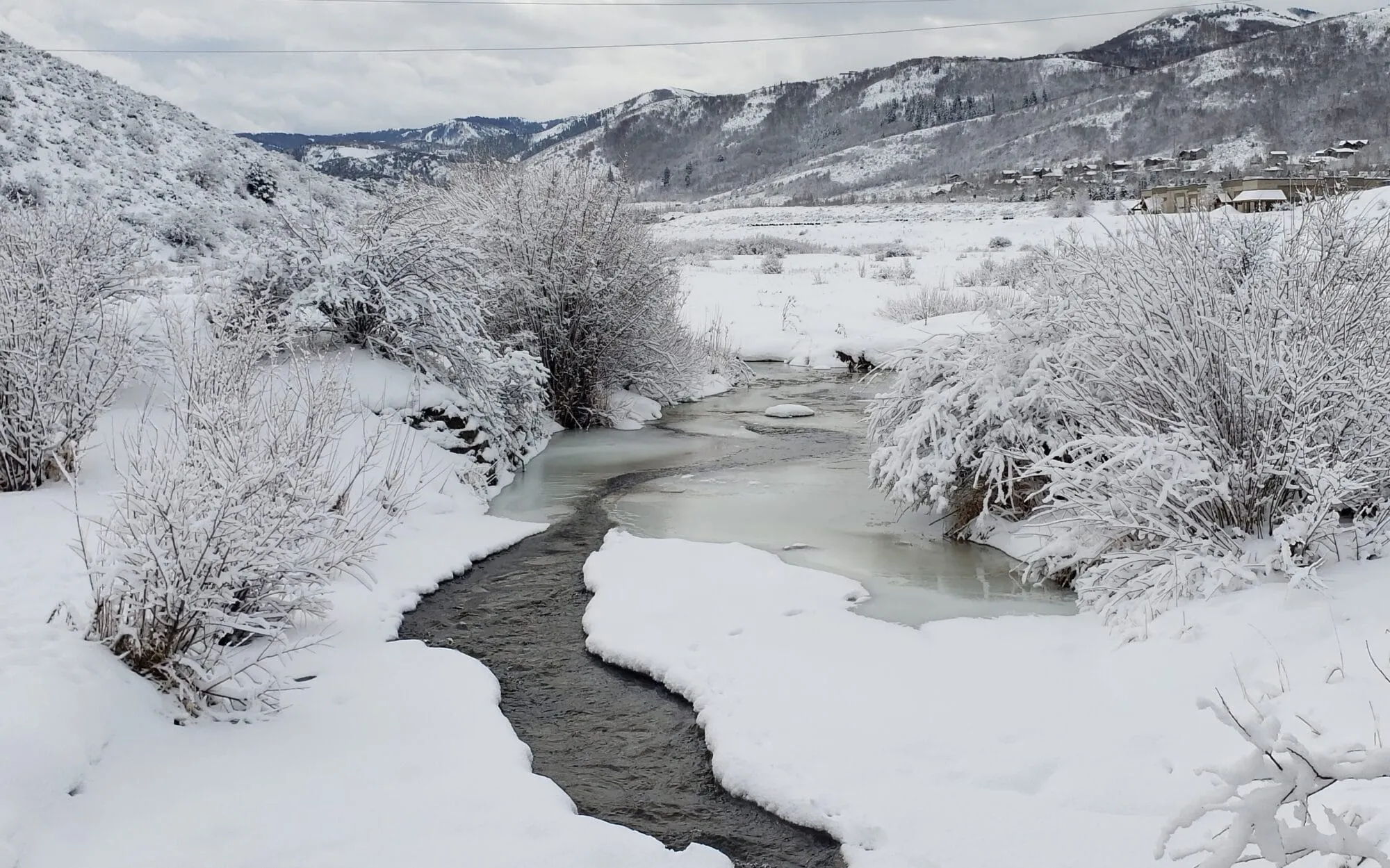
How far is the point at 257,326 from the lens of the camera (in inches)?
286

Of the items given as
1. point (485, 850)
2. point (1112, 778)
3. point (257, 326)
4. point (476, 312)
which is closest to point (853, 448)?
point (476, 312)

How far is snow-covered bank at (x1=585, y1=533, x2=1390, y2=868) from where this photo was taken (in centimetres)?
395

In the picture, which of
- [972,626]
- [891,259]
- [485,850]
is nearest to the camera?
[485,850]

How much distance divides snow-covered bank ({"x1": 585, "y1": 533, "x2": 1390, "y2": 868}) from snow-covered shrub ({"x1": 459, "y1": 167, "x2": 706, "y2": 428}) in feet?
27.1

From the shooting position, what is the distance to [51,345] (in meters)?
7.50

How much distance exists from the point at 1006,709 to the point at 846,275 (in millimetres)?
26865

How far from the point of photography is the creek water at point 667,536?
4570mm

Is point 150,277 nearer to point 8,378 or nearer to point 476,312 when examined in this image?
point 476,312

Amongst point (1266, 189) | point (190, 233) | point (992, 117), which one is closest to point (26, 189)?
point (190, 233)

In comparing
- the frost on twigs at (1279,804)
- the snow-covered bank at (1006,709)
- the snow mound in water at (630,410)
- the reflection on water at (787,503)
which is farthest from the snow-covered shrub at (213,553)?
the snow mound in water at (630,410)

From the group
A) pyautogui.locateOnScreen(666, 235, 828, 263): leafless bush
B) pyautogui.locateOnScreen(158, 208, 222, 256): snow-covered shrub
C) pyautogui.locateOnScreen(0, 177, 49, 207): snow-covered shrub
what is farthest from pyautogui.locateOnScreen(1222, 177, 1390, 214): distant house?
pyautogui.locateOnScreen(0, 177, 49, 207): snow-covered shrub

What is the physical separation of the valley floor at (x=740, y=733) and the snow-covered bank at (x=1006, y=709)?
1cm

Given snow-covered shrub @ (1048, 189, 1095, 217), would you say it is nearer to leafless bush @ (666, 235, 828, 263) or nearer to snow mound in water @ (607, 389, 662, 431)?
leafless bush @ (666, 235, 828, 263)

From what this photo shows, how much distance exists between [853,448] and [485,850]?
878 centimetres
